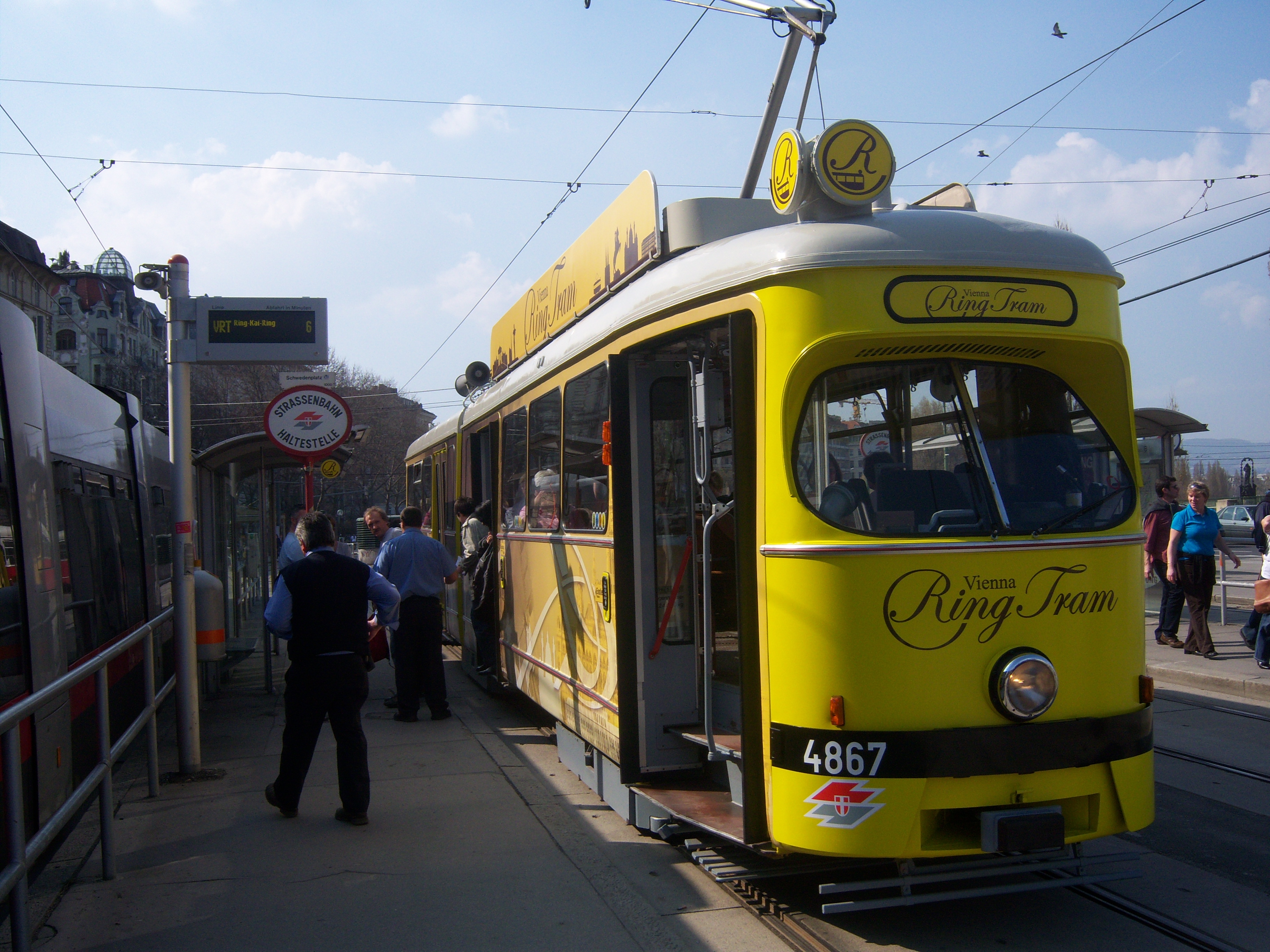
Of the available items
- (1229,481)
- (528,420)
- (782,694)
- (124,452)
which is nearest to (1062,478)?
(782,694)

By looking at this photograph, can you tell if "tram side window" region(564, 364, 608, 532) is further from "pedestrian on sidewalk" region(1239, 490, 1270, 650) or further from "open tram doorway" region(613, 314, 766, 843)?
"pedestrian on sidewalk" region(1239, 490, 1270, 650)

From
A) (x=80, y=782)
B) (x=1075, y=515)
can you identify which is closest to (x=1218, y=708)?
(x=1075, y=515)

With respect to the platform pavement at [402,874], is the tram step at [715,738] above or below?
above

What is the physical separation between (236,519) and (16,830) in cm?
979

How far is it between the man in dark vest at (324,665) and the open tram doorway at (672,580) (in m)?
1.61

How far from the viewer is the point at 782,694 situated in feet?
13.3

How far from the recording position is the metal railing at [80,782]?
10.7ft

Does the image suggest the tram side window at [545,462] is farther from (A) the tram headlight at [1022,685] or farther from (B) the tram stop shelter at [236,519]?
(A) the tram headlight at [1022,685]

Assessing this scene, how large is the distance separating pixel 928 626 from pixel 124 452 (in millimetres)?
6558

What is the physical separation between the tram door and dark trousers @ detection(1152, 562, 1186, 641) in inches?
309

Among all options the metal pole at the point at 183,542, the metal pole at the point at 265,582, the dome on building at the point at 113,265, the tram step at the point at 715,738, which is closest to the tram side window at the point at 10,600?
the metal pole at the point at 183,542

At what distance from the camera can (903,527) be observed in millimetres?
4039

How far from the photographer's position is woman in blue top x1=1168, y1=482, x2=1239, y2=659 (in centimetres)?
1055

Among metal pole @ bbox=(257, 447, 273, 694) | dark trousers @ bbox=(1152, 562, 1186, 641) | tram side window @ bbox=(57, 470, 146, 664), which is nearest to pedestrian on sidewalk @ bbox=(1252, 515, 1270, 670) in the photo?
dark trousers @ bbox=(1152, 562, 1186, 641)
